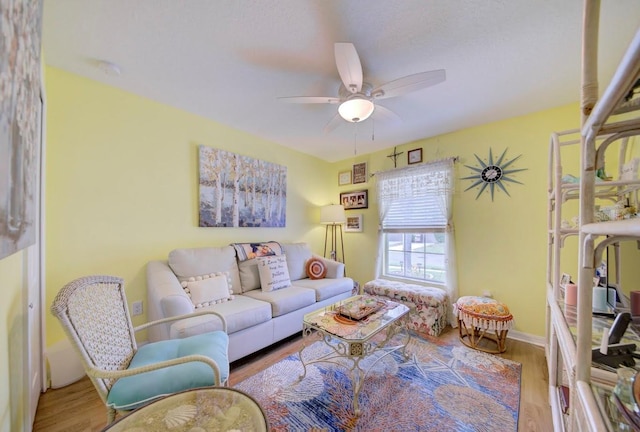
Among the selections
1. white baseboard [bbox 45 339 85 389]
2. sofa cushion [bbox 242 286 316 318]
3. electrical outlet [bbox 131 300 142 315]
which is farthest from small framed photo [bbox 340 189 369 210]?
white baseboard [bbox 45 339 85 389]

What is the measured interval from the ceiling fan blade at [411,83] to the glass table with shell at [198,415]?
182 centimetres

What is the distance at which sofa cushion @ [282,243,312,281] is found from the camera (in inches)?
122

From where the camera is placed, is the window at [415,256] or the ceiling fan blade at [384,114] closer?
the ceiling fan blade at [384,114]

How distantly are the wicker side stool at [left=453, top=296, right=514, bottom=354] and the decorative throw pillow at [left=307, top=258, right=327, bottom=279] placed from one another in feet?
5.03

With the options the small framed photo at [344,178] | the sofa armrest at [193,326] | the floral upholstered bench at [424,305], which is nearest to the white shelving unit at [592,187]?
the sofa armrest at [193,326]

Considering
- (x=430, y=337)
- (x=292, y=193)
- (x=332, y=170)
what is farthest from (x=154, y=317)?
(x=332, y=170)

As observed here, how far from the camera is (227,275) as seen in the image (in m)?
2.44

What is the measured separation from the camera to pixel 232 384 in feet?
5.70

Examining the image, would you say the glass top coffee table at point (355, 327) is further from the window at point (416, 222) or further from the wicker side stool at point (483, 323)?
the window at point (416, 222)

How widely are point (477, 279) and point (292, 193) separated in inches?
103

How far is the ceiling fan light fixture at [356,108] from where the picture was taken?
165 cm

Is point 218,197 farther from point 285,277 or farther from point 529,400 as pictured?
point 529,400

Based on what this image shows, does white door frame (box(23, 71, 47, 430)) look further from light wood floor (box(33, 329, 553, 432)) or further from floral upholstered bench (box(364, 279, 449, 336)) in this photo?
floral upholstered bench (box(364, 279, 449, 336))

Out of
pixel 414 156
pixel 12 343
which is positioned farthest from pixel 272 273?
pixel 414 156
